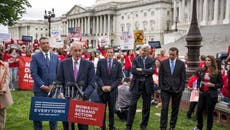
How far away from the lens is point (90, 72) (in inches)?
294

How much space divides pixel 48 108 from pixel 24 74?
496 inches

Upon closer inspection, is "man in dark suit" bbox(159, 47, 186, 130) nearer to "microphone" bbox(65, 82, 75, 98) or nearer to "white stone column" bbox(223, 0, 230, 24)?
"microphone" bbox(65, 82, 75, 98)

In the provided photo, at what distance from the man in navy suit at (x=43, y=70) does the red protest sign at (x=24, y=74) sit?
1019cm

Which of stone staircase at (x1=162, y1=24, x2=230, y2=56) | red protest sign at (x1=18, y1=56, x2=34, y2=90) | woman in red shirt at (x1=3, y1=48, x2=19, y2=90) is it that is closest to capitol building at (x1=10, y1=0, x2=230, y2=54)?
stone staircase at (x1=162, y1=24, x2=230, y2=56)

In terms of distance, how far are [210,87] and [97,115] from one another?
13.1ft

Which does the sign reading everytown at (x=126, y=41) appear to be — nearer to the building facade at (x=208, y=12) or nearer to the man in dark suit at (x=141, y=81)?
the man in dark suit at (x=141, y=81)

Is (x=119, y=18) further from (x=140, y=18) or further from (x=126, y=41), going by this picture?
(x=126, y=41)

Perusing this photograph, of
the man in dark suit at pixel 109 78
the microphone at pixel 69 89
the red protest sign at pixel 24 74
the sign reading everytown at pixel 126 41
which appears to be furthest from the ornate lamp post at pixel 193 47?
the microphone at pixel 69 89

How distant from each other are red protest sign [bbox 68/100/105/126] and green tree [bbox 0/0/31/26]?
27.6m

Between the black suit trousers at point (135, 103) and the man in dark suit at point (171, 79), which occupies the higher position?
the man in dark suit at point (171, 79)

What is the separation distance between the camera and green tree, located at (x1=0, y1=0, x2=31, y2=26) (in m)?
32.4

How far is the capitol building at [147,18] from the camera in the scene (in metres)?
73.9

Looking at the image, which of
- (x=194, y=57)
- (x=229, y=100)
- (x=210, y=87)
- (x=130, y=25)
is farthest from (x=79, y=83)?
(x=130, y=25)

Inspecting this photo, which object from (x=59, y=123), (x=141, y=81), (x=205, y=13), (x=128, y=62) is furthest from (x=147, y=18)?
(x=141, y=81)
